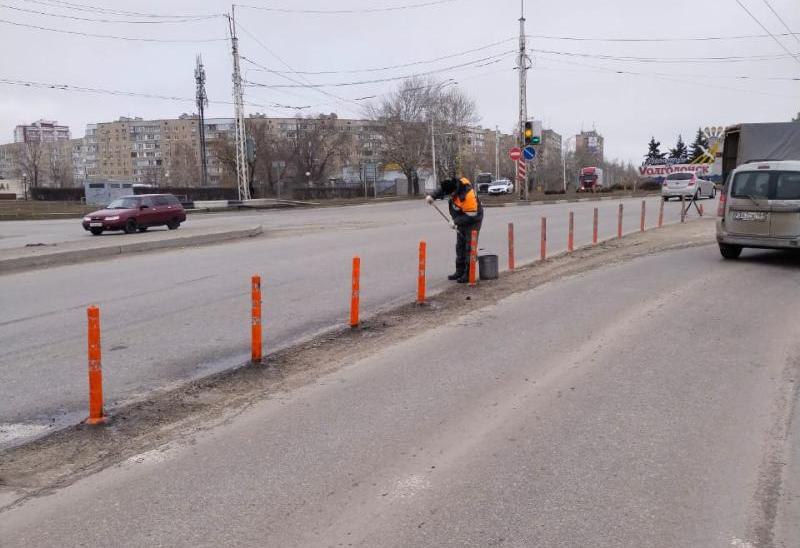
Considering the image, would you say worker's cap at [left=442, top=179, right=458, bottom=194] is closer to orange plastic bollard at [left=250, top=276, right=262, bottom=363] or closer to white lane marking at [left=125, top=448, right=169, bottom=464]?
orange plastic bollard at [left=250, top=276, right=262, bottom=363]

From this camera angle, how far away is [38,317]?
366 inches

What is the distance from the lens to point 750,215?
12867 millimetres

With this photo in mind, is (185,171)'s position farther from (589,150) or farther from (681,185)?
(681,185)

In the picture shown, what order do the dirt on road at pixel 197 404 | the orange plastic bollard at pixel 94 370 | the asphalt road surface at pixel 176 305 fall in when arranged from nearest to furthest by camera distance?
the dirt on road at pixel 197 404 → the orange plastic bollard at pixel 94 370 → the asphalt road surface at pixel 176 305

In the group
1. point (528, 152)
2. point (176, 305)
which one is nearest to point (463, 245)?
point (176, 305)

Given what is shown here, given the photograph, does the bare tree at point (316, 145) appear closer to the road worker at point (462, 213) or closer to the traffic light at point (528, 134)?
the traffic light at point (528, 134)

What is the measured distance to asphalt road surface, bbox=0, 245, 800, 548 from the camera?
353 centimetres

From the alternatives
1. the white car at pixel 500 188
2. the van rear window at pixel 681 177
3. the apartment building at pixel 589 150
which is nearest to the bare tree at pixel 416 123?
the white car at pixel 500 188

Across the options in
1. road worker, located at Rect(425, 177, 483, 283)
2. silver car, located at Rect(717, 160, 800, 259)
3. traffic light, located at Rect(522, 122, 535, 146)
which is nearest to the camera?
road worker, located at Rect(425, 177, 483, 283)

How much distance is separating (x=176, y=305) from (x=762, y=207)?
34.1 ft

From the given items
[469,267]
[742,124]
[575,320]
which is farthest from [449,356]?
[742,124]

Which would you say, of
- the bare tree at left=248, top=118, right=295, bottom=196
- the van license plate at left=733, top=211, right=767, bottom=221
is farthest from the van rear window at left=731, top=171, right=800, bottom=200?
the bare tree at left=248, top=118, right=295, bottom=196

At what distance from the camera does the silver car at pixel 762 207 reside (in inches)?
488

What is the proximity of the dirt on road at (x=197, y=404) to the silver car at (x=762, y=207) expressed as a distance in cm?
549
